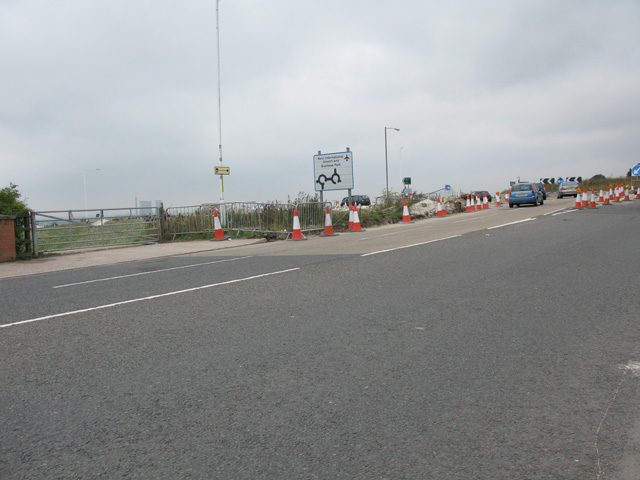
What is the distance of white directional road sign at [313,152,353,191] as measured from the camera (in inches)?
862

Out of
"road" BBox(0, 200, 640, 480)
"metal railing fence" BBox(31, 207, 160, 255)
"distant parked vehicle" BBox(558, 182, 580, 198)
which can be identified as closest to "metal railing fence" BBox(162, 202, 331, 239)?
"metal railing fence" BBox(31, 207, 160, 255)

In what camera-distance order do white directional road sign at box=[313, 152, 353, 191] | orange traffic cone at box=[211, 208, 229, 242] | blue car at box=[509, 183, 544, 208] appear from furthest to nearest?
blue car at box=[509, 183, 544, 208]
white directional road sign at box=[313, 152, 353, 191]
orange traffic cone at box=[211, 208, 229, 242]

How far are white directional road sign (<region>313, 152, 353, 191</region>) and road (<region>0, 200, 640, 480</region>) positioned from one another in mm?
14306

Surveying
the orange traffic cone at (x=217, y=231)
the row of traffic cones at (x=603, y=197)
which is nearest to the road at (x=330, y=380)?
the orange traffic cone at (x=217, y=231)

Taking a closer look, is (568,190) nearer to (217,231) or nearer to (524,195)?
(524,195)

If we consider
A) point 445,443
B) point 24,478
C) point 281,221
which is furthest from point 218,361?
point 281,221

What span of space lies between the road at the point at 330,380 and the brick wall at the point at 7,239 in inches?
301

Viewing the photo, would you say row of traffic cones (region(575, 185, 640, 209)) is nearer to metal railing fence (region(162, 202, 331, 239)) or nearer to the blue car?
the blue car

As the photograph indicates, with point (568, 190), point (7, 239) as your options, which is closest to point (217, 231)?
point (7, 239)

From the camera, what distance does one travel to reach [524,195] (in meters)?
34.1

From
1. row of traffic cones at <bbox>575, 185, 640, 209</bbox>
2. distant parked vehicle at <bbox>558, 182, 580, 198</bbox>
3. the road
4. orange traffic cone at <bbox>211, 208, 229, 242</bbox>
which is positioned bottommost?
the road

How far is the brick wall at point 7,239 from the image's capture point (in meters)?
14.2

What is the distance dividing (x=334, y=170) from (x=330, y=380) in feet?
61.0

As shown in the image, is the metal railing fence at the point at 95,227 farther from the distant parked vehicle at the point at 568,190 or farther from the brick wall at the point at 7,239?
the distant parked vehicle at the point at 568,190
